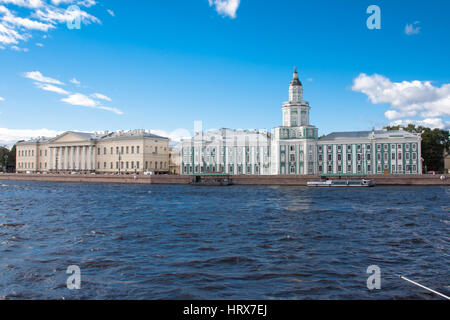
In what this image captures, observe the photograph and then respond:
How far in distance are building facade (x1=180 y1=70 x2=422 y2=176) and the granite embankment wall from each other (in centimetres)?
521

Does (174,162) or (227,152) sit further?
(174,162)

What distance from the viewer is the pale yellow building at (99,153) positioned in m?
74.7

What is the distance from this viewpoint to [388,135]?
2270 inches

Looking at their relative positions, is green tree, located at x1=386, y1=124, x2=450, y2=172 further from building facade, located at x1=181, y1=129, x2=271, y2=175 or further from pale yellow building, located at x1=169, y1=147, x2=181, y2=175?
pale yellow building, located at x1=169, y1=147, x2=181, y2=175

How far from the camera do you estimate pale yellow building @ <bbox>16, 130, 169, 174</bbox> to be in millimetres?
74688

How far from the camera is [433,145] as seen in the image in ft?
203

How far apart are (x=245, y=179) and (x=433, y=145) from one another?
31.5m

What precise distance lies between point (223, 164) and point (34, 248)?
182 feet

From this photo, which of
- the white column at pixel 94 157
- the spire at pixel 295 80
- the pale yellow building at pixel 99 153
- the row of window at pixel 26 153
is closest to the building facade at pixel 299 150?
the spire at pixel 295 80

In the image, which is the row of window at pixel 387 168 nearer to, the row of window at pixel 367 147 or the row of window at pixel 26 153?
the row of window at pixel 367 147

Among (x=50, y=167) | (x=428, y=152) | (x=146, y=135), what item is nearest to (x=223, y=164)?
(x=146, y=135)

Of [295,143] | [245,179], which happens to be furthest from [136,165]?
[295,143]

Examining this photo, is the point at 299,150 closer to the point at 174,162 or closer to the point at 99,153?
the point at 174,162

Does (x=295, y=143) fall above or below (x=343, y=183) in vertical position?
above
